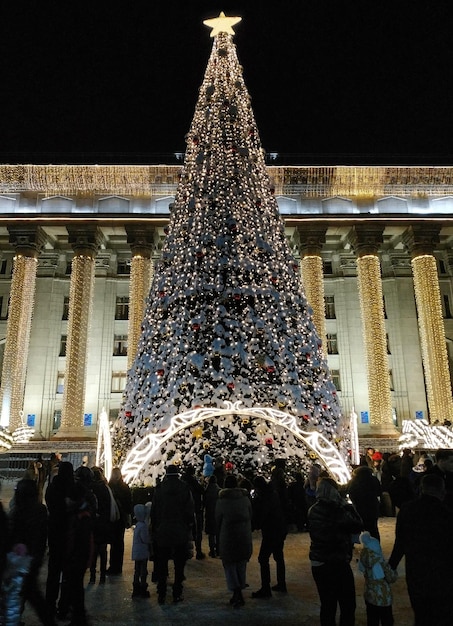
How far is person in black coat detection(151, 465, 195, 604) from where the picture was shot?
19.5 feet

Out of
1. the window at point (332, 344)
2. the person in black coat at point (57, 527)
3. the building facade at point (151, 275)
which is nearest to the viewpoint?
the person in black coat at point (57, 527)

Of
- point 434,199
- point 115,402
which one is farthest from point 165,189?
point 434,199

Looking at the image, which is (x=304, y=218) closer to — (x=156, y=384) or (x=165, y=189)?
(x=165, y=189)

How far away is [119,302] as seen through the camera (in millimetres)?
33469

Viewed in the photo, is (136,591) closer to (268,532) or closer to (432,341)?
(268,532)

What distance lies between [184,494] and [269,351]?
5273mm

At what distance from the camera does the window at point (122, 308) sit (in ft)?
108

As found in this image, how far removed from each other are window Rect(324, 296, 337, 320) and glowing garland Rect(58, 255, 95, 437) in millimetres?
14759

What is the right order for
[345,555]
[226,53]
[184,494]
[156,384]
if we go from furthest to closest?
[226,53]
[156,384]
[184,494]
[345,555]

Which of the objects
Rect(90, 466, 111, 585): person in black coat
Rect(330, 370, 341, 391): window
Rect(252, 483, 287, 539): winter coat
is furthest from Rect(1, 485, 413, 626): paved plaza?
Rect(330, 370, 341, 391): window

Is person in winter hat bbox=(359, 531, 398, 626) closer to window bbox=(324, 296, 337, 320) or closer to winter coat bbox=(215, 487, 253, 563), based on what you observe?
winter coat bbox=(215, 487, 253, 563)

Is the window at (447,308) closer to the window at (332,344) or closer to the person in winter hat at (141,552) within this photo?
the window at (332,344)

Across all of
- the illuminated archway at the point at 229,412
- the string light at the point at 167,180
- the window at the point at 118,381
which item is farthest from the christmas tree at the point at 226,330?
the window at the point at 118,381

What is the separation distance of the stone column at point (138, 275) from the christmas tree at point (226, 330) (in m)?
13.9
